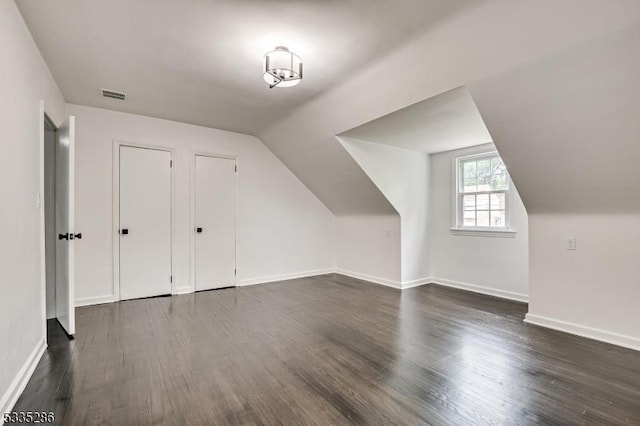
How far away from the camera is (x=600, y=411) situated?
6.14ft

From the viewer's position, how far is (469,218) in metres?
4.93

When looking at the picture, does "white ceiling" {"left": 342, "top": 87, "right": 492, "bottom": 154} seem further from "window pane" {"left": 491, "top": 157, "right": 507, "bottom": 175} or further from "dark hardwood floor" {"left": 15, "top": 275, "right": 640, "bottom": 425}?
"dark hardwood floor" {"left": 15, "top": 275, "right": 640, "bottom": 425}

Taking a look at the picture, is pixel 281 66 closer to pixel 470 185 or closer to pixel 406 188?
pixel 406 188

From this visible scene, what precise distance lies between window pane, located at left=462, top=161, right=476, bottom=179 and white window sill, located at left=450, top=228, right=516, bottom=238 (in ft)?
2.77

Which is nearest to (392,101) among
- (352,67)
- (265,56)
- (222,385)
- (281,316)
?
(352,67)

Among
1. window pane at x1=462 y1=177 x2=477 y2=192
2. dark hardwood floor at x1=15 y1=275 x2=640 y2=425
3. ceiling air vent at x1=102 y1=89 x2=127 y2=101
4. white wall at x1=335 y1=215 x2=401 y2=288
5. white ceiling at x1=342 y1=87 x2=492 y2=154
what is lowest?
dark hardwood floor at x1=15 y1=275 x2=640 y2=425

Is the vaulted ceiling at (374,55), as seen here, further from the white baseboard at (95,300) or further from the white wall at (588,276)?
the white baseboard at (95,300)

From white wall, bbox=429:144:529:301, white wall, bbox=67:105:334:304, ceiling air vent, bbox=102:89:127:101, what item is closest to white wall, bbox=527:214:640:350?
white wall, bbox=429:144:529:301

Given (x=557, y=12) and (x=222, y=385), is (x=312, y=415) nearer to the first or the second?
(x=222, y=385)

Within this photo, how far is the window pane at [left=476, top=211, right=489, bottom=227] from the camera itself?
466 centimetres

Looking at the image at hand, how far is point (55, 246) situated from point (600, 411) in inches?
199

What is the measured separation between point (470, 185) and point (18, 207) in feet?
17.2

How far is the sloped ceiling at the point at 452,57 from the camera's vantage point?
190 cm

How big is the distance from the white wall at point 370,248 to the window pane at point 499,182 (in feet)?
4.77
